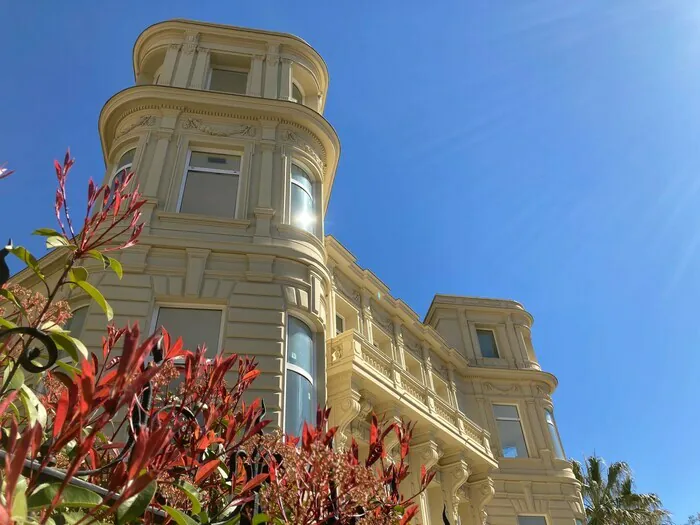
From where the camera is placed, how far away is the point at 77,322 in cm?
816

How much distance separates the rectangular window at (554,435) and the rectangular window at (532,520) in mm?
2636

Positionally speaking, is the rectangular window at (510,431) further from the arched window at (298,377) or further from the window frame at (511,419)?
the arched window at (298,377)

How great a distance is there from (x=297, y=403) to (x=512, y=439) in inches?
600

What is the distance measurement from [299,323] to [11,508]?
26.5ft

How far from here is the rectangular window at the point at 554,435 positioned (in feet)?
66.2

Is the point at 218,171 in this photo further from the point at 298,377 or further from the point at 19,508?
the point at 19,508

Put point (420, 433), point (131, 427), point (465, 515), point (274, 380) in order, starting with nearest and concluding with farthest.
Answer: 1. point (131, 427)
2. point (274, 380)
3. point (420, 433)
4. point (465, 515)

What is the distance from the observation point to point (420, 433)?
47.6 feet

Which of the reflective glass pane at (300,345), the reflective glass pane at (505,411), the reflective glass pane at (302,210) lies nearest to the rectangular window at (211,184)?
the reflective glass pane at (302,210)

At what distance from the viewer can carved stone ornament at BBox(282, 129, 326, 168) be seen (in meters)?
11.8

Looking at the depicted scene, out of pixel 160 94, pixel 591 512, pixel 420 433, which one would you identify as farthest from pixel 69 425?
pixel 591 512

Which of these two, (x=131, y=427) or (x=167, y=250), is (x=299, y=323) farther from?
(x=131, y=427)

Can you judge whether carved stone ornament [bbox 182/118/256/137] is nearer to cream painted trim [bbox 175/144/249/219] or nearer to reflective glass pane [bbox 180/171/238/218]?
cream painted trim [bbox 175/144/249/219]

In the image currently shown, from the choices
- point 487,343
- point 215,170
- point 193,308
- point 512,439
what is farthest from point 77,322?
point 487,343
